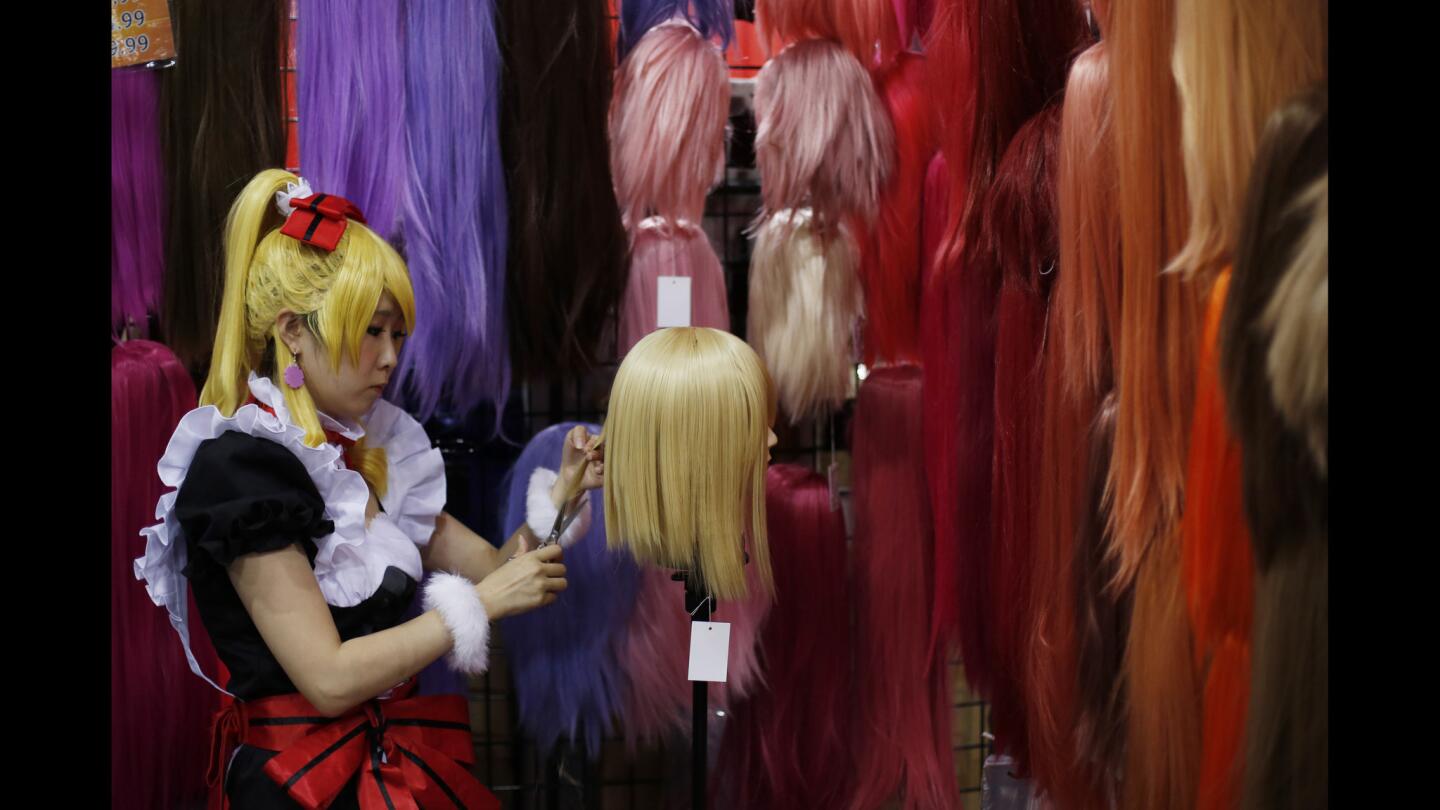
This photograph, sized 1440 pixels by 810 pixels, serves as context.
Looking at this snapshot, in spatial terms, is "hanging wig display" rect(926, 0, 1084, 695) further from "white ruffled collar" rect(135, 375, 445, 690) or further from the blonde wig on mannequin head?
"white ruffled collar" rect(135, 375, 445, 690)

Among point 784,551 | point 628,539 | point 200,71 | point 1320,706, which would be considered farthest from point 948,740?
point 200,71

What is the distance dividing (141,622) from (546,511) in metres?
0.85

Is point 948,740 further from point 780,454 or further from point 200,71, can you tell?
point 200,71

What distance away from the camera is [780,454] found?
2.82 meters

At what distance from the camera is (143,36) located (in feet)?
7.93

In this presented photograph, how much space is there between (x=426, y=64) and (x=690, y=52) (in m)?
0.53

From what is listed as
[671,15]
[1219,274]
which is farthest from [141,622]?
[1219,274]

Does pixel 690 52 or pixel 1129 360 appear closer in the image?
pixel 1129 360

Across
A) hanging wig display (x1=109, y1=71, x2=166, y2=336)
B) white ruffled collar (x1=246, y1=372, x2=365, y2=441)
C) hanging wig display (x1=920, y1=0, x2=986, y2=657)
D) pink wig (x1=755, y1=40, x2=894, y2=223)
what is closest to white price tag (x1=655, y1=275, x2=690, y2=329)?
pink wig (x1=755, y1=40, x2=894, y2=223)

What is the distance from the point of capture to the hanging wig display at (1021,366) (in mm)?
2090

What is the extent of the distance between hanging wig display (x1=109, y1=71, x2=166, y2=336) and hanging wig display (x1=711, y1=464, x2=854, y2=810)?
135 cm

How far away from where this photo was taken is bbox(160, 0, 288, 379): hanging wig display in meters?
2.40

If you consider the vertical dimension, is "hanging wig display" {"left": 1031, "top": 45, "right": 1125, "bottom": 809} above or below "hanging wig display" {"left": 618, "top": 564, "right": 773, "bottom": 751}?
above

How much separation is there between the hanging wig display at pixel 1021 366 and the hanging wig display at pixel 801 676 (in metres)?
0.44
